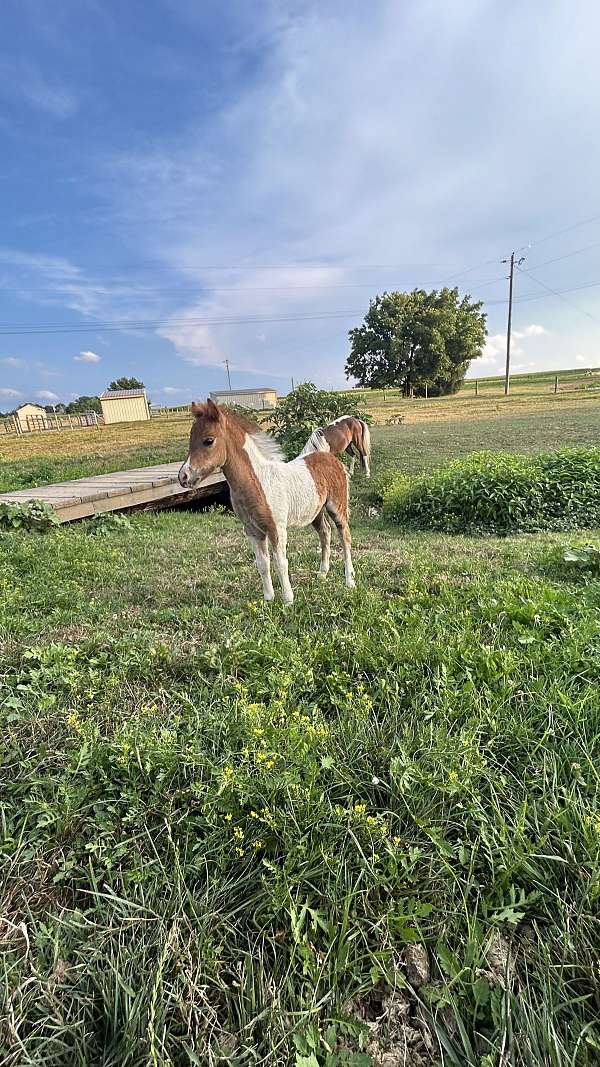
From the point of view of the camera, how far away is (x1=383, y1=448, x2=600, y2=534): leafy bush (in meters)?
6.18

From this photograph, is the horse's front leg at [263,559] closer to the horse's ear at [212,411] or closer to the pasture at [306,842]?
the pasture at [306,842]

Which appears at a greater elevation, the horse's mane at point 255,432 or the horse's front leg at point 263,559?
the horse's mane at point 255,432

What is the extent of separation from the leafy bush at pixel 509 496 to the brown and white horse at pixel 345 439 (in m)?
1.41

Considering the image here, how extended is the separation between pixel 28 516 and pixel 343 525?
4524 millimetres

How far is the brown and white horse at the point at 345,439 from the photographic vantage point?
4.14m

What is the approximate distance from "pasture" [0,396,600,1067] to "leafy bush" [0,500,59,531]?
3.47 meters

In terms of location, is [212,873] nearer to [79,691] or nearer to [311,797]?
[311,797]

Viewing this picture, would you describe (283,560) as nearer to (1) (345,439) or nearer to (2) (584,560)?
(2) (584,560)

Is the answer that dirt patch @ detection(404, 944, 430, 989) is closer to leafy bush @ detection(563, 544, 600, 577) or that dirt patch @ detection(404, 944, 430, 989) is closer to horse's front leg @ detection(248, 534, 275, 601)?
horse's front leg @ detection(248, 534, 275, 601)

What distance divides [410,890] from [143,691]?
156 cm

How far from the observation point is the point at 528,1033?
43.1 inches

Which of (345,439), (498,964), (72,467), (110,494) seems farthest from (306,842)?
(72,467)

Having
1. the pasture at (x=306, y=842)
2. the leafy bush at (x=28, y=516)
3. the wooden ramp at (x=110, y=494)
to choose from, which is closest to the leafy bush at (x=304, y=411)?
the wooden ramp at (x=110, y=494)

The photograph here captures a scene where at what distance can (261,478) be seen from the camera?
3.07 m
